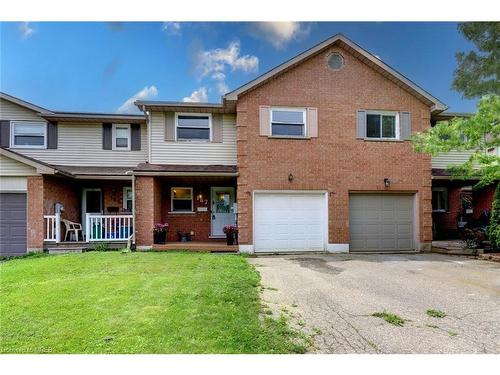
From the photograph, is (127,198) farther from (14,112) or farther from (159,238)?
(14,112)

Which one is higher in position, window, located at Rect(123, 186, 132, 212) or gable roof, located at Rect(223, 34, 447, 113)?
gable roof, located at Rect(223, 34, 447, 113)

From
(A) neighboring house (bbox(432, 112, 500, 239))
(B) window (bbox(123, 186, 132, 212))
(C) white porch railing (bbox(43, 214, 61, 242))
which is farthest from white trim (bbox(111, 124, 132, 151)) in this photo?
(A) neighboring house (bbox(432, 112, 500, 239))

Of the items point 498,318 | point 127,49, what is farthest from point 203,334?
point 127,49

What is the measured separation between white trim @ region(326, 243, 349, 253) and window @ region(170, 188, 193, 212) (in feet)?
17.9

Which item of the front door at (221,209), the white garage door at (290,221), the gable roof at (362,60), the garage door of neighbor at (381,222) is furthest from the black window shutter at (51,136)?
the garage door of neighbor at (381,222)

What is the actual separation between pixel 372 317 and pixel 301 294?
1.38m

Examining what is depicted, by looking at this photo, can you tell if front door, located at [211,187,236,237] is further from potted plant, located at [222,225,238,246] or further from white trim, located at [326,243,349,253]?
white trim, located at [326,243,349,253]

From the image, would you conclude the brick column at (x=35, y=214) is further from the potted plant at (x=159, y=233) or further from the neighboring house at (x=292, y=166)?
the potted plant at (x=159, y=233)

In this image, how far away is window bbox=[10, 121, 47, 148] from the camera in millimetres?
11953

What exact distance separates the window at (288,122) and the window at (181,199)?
4196 mm

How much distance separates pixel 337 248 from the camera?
415 inches

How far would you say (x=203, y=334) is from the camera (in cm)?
341

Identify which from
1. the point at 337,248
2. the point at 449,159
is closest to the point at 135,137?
the point at 337,248
